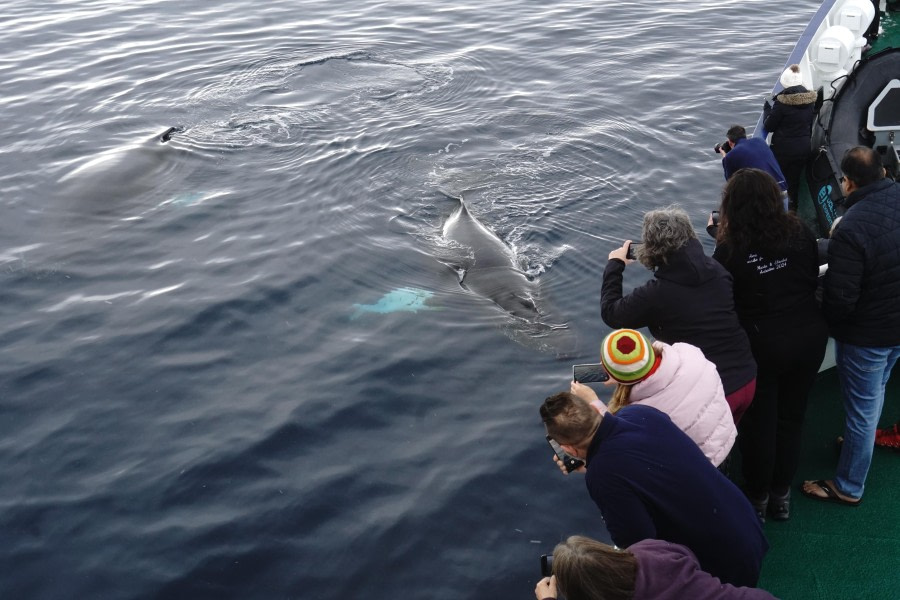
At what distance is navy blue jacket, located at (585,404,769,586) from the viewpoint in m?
4.18

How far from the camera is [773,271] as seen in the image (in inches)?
222

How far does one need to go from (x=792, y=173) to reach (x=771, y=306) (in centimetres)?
544

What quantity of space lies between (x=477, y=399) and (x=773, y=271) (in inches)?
152

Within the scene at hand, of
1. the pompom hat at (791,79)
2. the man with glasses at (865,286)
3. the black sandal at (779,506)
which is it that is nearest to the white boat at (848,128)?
the pompom hat at (791,79)

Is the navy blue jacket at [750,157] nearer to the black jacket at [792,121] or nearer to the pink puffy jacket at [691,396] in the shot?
the black jacket at [792,121]

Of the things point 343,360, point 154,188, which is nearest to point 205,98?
point 154,188

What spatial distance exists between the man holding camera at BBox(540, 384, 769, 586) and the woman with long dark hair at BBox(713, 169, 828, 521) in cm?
165

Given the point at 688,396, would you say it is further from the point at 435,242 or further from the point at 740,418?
the point at 435,242

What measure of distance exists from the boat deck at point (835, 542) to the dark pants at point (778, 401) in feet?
1.33

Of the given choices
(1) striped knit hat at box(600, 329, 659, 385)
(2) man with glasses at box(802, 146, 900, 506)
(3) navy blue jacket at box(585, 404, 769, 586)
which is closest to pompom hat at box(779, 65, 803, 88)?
(2) man with glasses at box(802, 146, 900, 506)

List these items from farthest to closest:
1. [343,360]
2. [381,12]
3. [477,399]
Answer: [381,12], [343,360], [477,399]

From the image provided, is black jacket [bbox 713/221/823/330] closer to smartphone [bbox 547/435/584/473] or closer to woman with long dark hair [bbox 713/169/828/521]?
woman with long dark hair [bbox 713/169/828/521]

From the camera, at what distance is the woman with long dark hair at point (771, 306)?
18.0ft

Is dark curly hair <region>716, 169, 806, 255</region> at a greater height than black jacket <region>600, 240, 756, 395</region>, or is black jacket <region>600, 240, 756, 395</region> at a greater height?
dark curly hair <region>716, 169, 806, 255</region>
